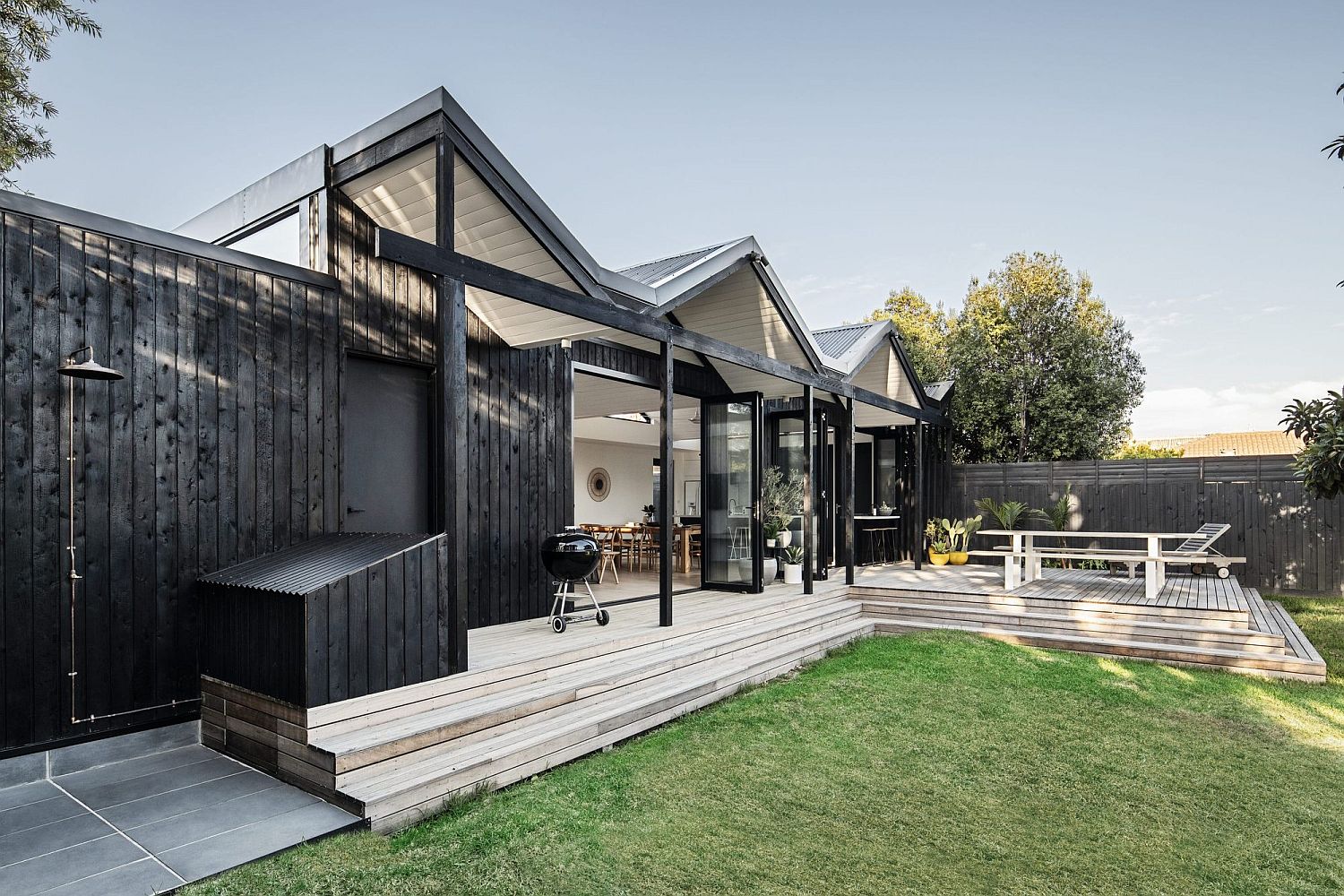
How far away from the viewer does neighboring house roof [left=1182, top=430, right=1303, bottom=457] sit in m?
28.5

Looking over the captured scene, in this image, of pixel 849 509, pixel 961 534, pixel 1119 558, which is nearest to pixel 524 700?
pixel 849 509

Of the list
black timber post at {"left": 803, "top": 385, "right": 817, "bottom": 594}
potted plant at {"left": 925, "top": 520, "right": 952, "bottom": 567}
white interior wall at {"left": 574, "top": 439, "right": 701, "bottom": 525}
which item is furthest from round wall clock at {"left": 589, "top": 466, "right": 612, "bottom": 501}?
black timber post at {"left": 803, "top": 385, "right": 817, "bottom": 594}

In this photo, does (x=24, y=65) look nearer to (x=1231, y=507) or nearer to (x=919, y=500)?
Result: (x=919, y=500)

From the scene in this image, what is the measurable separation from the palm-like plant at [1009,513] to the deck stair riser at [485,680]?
6666 millimetres

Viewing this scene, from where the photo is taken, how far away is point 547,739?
371 cm

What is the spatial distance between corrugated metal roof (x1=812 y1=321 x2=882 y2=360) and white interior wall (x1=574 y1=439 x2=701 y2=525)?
4.19 metres

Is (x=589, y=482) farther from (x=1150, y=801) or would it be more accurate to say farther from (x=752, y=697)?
(x=1150, y=801)

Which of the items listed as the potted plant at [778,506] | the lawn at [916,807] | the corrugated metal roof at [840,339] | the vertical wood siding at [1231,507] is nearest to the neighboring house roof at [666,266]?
the corrugated metal roof at [840,339]

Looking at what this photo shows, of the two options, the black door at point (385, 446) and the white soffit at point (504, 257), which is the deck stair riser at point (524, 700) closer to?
the black door at point (385, 446)

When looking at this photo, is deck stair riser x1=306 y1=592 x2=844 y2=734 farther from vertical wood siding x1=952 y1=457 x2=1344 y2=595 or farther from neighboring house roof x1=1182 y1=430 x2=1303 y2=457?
neighboring house roof x1=1182 y1=430 x2=1303 y2=457

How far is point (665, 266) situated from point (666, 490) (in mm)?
2484

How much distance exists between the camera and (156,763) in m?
3.57

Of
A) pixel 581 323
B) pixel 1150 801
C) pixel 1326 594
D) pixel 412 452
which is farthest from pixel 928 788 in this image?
pixel 1326 594

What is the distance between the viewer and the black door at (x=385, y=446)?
502cm
